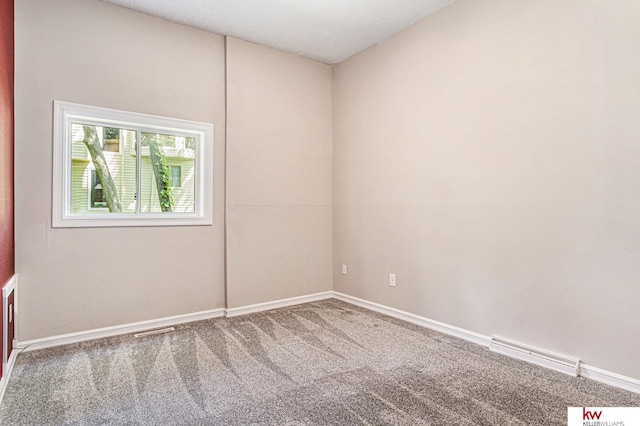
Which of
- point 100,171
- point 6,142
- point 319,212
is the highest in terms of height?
point 6,142

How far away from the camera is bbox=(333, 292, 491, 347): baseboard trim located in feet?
9.54

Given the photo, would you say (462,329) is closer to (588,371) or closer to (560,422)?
(588,371)

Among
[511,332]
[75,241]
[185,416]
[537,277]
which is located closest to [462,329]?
[511,332]

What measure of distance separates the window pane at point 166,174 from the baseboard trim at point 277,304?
1202 mm

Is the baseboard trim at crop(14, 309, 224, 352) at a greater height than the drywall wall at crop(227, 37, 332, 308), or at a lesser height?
lesser

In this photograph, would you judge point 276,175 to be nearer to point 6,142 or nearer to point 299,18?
point 299,18

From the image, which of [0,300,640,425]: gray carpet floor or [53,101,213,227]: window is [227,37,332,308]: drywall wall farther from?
[0,300,640,425]: gray carpet floor

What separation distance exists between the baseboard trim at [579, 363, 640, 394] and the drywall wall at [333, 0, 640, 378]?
0.14ft

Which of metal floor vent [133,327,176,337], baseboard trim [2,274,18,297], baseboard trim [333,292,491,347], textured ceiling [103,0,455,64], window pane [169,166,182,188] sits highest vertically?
textured ceiling [103,0,455,64]

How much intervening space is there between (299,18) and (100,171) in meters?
2.41

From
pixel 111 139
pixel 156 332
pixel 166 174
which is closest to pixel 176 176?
pixel 166 174

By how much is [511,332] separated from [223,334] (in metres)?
2.44

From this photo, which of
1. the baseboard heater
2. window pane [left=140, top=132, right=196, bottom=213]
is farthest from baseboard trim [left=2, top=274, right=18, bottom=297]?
the baseboard heater

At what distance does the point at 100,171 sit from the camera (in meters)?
3.19
